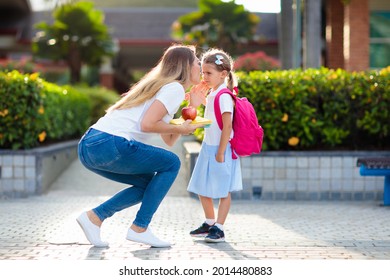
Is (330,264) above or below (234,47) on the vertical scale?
below

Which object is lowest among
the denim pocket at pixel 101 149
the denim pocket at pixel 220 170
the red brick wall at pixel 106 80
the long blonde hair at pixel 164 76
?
the denim pocket at pixel 220 170

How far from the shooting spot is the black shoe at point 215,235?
6.67m

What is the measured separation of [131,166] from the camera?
616 centimetres

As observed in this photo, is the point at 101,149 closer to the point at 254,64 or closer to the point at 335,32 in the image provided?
the point at 254,64

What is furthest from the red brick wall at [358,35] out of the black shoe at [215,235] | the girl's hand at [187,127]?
the girl's hand at [187,127]

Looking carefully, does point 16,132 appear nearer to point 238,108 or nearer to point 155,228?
point 155,228

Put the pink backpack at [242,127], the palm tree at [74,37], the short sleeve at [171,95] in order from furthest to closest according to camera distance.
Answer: the palm tree at [74,37] → the pink backpack at [242,127] → the short sleeve at [171,95]

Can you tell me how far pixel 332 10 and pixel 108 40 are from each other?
9.52m

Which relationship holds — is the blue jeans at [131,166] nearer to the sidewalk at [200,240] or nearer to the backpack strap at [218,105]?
the sidewalk at [200,240]

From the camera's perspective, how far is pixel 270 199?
10305mm

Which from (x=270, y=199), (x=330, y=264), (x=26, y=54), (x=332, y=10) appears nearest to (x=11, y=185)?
(x=270, y=199)

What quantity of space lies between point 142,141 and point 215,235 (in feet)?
3.48

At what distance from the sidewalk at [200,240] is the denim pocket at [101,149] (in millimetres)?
698

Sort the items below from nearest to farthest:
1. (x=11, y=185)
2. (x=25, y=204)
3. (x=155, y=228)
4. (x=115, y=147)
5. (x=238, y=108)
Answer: (x=115, y=147)
(x=238, y=108)
(x=155, y=228)
(x=25, y=204)
(x=11, y=185)
